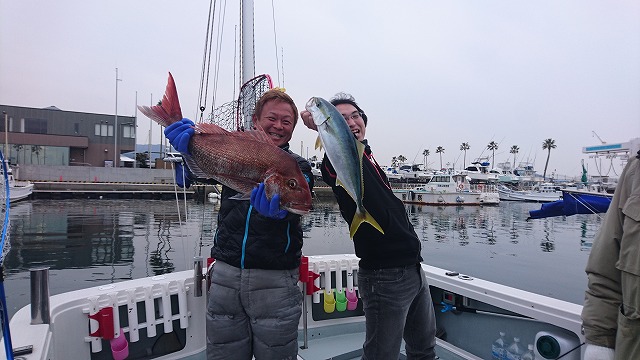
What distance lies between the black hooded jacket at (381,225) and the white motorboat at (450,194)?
42205 mm

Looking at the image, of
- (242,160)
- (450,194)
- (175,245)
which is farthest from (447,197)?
(242,160)

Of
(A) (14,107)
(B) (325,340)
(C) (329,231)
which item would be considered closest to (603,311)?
(B) (325,340)

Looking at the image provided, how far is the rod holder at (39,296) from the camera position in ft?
8.04

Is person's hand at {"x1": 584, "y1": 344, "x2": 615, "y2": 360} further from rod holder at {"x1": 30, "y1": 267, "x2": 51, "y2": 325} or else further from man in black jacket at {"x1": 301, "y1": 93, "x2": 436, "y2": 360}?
rod holder at {"x1": 30, "y1": 267, "x2": 51, "y2": 325}

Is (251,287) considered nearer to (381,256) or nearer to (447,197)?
(381,256)

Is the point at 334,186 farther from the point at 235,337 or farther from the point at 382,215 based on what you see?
the point at 235,337

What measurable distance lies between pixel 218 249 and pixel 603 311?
91.8 inches

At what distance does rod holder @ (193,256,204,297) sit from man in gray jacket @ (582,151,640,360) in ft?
10.6

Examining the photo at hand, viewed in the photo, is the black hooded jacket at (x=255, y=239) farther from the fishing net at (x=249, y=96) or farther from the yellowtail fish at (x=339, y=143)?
the fishing net at (x=249, y=96)

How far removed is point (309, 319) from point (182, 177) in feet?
9.11

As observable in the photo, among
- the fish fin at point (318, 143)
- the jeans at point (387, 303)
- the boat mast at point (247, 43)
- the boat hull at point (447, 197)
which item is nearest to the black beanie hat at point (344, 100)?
the fish fin at point (318, 143)

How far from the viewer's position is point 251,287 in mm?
2318

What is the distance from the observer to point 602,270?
1.86m

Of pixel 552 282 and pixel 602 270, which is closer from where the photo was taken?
pixel 602 270
